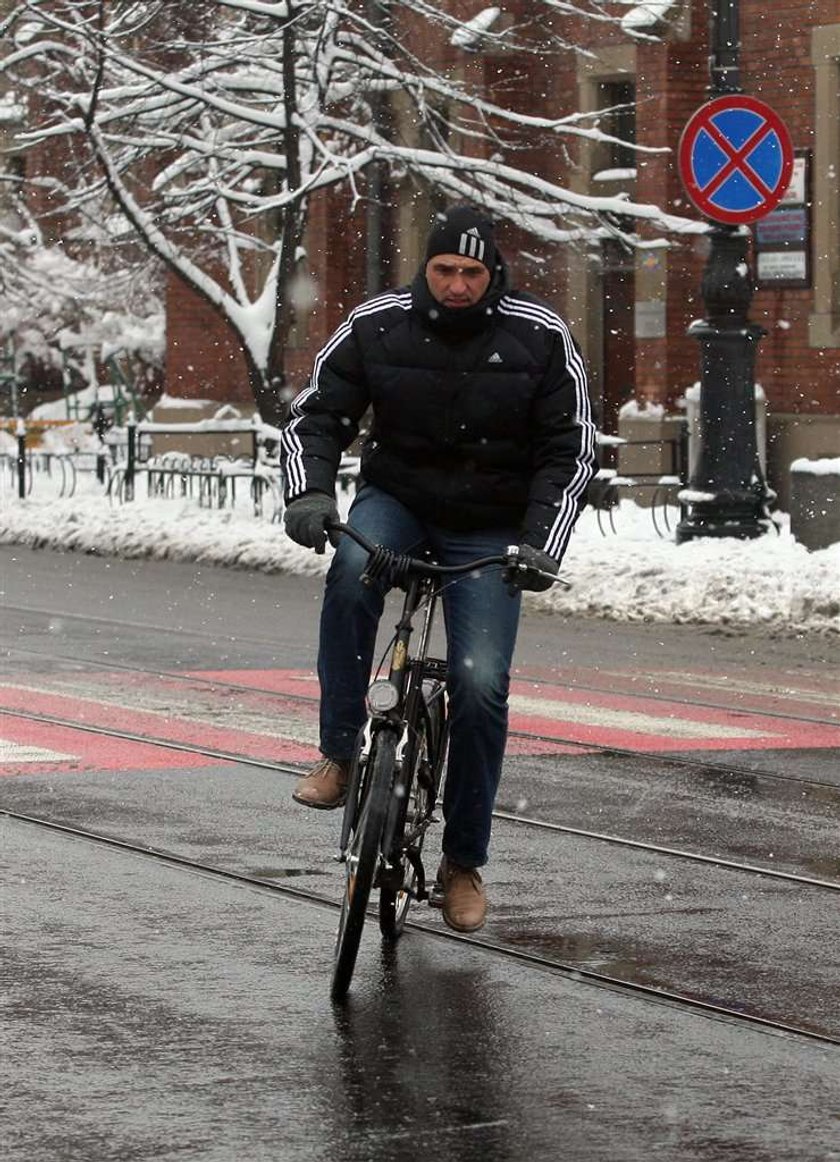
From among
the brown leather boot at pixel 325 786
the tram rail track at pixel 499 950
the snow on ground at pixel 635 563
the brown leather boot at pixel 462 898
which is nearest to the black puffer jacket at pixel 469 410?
the brown leather boot at pixel 325 786

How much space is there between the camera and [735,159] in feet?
61.0

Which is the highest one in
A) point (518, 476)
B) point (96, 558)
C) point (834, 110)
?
point (834, 110)

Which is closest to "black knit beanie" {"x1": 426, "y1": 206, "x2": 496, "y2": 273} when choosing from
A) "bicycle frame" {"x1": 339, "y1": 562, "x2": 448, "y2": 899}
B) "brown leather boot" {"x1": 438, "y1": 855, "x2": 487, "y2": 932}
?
"bicycle frame" {"x1": 339, "y1": 562, "x2": 448, "y2": 899}

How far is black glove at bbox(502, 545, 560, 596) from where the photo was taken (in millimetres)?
6418

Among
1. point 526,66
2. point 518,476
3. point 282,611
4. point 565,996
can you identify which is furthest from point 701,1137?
point 526,66

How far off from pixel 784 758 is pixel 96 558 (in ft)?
46.9

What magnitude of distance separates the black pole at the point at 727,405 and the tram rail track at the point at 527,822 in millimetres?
8639

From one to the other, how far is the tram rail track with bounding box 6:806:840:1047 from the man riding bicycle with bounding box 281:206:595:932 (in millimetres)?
209

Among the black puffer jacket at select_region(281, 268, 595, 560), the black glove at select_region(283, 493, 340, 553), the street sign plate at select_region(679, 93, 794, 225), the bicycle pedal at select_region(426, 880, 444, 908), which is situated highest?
the street sign plate at select_region(679, 93, 794, 225)

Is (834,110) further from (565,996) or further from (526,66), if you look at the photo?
(565,996)

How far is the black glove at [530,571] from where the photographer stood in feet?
21.1

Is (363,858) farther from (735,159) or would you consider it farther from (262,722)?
(735,159)

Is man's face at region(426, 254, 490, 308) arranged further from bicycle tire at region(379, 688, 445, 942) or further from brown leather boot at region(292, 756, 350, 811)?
brown leather boot at region(292, 756, 350, 811)

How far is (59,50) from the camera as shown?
1044 inches
